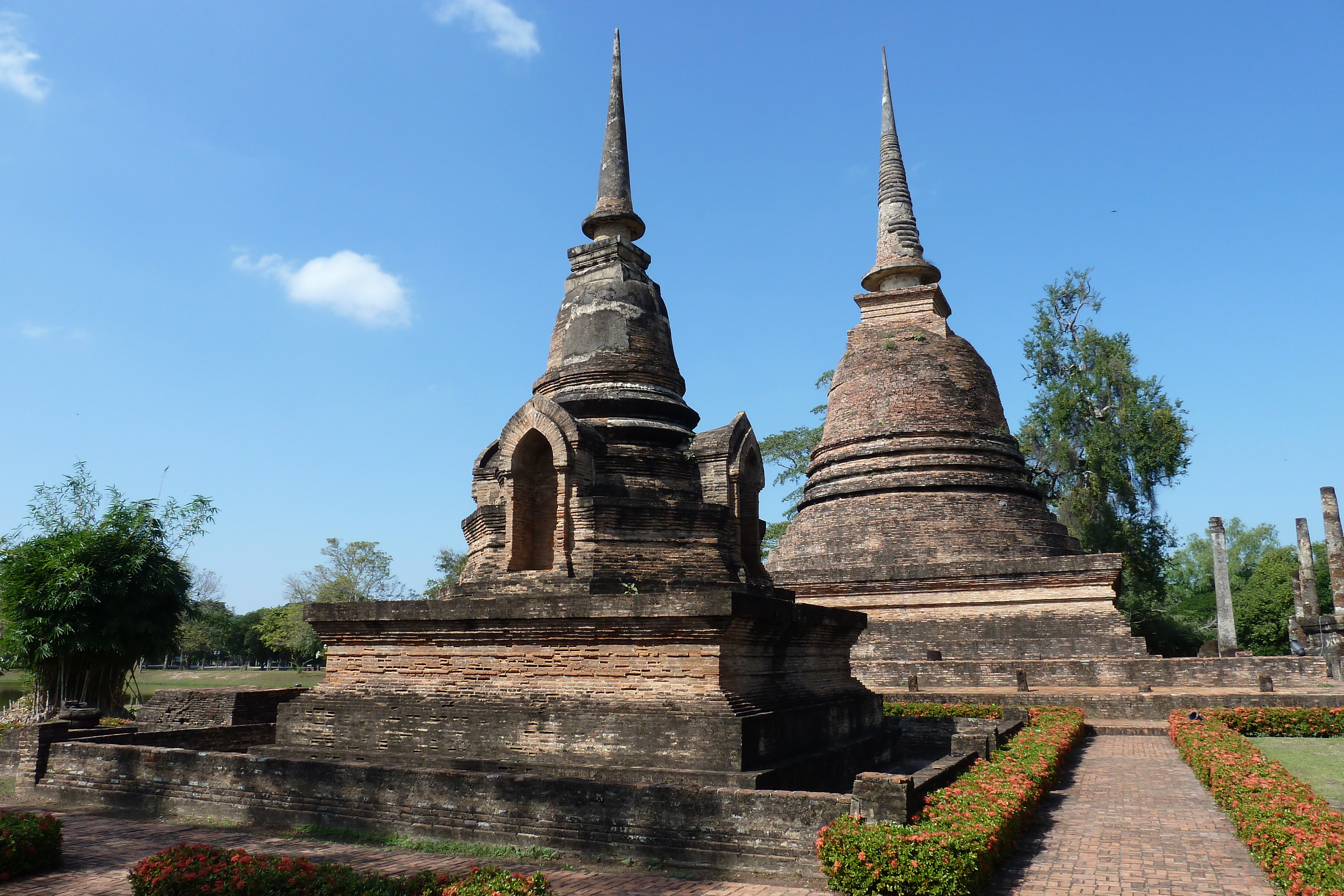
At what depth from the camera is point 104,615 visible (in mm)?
16766

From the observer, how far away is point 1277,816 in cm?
759

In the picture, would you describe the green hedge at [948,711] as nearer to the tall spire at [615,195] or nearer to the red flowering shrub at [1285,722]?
the red flowering shrub at [1285,722]

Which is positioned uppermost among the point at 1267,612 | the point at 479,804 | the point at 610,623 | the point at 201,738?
the point at 610,623

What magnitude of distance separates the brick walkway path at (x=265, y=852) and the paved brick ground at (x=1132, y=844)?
218cm

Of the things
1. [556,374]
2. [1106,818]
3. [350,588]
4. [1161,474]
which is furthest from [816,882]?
[350,588]

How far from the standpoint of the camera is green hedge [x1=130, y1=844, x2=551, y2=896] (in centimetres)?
585

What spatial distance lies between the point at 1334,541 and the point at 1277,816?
26962 mm

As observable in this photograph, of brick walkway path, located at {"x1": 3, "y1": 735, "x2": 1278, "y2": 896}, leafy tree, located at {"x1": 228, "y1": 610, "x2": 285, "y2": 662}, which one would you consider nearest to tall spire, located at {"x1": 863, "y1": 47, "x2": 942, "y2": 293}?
brick walkway path, located at {"x1": 3, "y1": 735, "x2": 1278, "y2": 896}

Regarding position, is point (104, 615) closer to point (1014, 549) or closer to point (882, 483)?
point (882, 483)

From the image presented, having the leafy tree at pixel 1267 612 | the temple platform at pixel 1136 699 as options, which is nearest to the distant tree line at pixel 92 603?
the temple platform at pixel 1136 699

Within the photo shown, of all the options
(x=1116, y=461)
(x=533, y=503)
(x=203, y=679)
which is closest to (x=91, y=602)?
(x=533, y=503)

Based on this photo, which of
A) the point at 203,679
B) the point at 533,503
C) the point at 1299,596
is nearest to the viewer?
the point at 533,503

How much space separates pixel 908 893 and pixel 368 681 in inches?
273

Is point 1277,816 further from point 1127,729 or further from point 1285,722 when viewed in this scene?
point 1285,722
